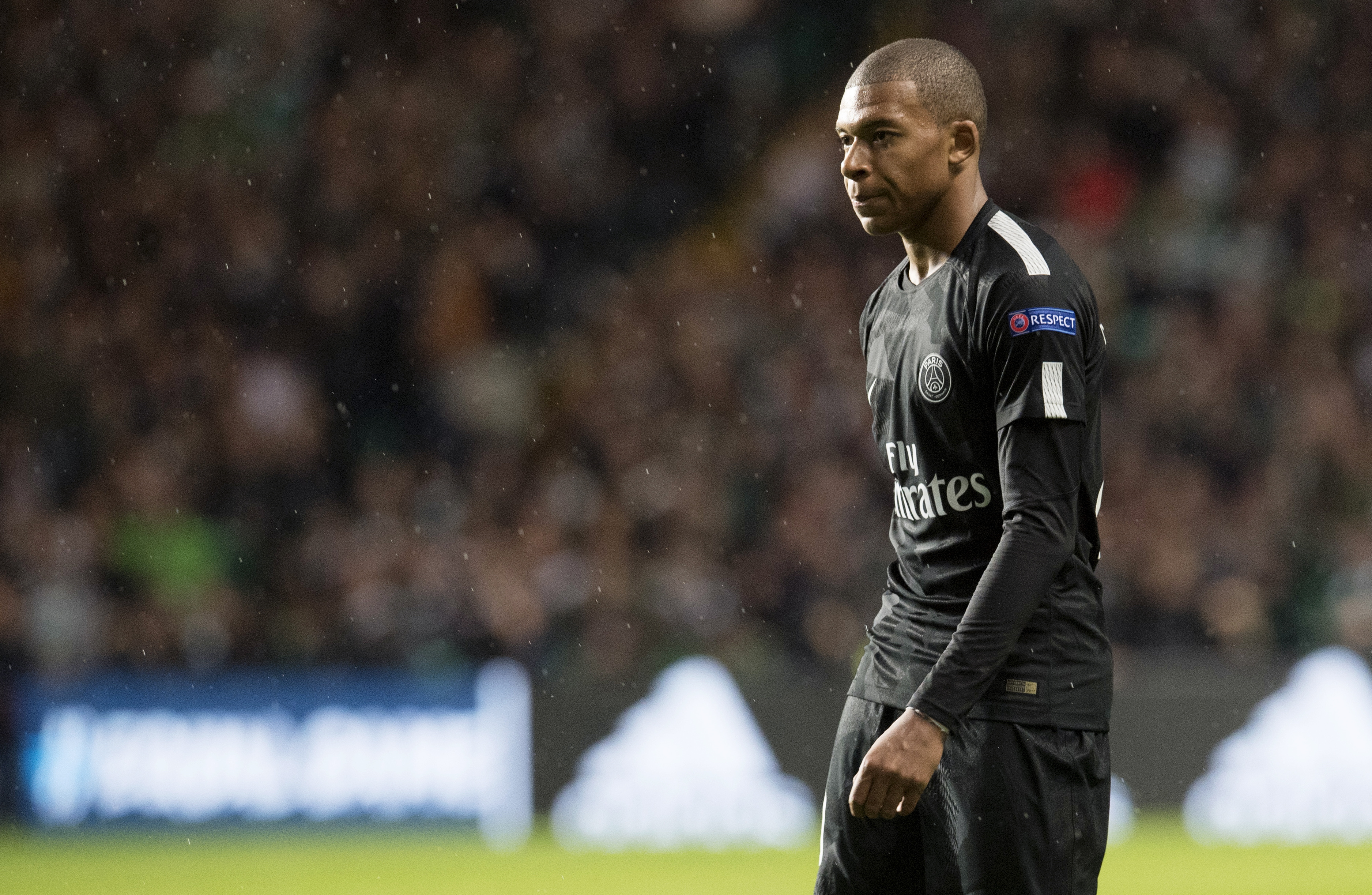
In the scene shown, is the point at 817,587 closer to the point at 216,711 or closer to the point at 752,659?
the point at 752,659

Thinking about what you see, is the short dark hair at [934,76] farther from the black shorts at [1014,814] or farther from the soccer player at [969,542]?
the black shorts at [1014,814]

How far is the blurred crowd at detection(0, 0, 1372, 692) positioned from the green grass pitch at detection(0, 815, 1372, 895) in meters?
0.88

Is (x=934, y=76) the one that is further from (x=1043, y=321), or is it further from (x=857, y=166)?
(x=1043, y=321)

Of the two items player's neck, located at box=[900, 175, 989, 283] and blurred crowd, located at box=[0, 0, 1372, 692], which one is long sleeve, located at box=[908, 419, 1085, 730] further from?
blurred crowd, located at box=[0, 0, 1372, 692]

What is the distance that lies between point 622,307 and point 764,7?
3008 millimetres

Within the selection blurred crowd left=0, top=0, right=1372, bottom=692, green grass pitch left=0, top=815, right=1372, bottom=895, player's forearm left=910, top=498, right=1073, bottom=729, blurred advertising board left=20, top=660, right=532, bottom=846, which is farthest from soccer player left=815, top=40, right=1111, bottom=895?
blurred crowd left=0, top=0, right=1372, bottom=692

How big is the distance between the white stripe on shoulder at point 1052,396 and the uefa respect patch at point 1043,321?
70 mm

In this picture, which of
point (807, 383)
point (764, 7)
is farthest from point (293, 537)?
point (764, 7)

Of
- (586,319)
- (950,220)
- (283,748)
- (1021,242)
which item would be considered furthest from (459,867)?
(1021,242)

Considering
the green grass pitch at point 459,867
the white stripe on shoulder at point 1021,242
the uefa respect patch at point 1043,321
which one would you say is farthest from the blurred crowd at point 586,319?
the uefa respect patch at point 1043,321

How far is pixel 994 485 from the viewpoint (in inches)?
124

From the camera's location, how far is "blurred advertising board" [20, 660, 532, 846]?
860 cm

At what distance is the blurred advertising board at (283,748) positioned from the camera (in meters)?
8.60

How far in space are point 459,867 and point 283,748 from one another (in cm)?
111
